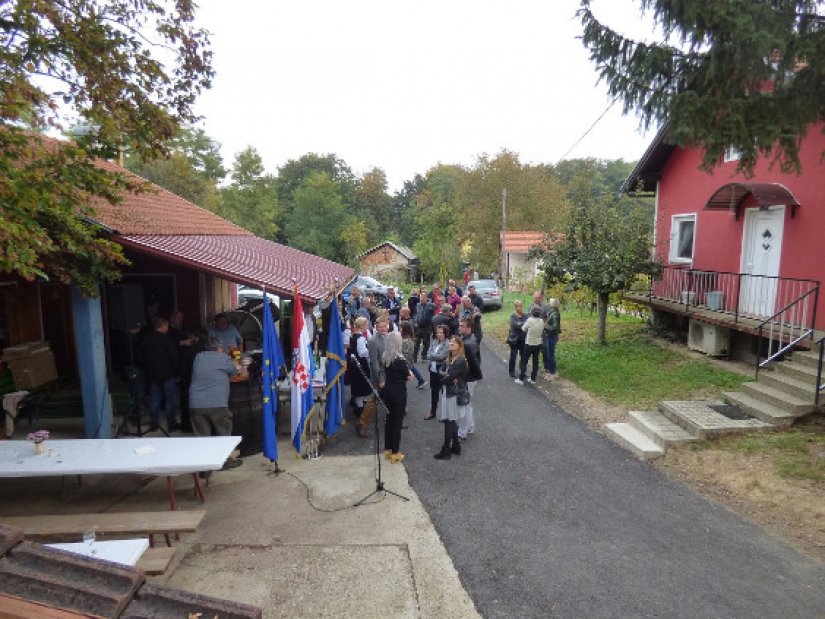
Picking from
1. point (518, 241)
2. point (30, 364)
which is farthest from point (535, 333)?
point (518, 241)

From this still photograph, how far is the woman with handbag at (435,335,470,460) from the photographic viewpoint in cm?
→ 726

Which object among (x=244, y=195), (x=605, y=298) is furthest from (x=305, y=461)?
(x=244, y=195)

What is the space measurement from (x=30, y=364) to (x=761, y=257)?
561 inches

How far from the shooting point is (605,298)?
45.0ft

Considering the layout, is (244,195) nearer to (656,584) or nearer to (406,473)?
(406,473)

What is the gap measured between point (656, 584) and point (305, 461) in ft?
14.8

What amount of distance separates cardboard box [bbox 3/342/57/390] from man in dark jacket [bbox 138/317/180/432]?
2.48m

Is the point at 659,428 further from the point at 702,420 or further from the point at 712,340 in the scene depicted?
the point at 712,340

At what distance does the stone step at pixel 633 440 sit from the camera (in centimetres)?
759

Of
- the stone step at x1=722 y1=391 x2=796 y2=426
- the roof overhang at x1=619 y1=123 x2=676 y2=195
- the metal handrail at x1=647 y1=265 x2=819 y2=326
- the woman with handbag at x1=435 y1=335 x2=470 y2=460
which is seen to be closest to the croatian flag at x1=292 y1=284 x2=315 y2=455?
the woman with handbag at x1=435 y1=335 x2=470 y2=460

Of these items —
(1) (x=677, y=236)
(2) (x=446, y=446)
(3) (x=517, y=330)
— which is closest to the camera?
(2) (x=446, y=446)

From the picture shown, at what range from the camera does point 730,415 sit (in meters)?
8.28

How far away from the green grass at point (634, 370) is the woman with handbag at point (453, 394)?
13.0ft

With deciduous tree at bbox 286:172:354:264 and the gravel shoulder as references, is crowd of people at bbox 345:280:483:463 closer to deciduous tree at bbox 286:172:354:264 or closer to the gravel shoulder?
the gravel shoulder
